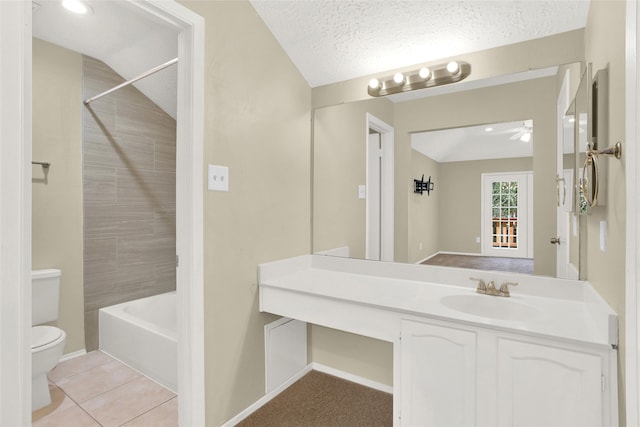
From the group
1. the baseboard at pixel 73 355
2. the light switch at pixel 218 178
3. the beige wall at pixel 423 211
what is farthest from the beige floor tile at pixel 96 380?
the beige wall at pixel 423 211

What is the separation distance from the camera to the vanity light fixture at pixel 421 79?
1837 mm

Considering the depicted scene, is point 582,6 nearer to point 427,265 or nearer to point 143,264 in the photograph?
point 427,265

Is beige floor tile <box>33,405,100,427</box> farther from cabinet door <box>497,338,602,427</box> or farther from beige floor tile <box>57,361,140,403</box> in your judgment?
cabinet door <box>497,338,602,427</box>

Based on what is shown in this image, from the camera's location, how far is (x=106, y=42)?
2.35m

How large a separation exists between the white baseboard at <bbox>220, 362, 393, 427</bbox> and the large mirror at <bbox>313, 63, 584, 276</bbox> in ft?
2.71

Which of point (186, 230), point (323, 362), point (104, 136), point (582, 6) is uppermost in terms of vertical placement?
point (582, 6)

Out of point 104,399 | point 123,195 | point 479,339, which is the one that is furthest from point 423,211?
point 123,195

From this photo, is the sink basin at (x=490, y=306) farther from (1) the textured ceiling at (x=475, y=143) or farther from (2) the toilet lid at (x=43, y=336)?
(2) the toilet lid at (x=43, y=336)

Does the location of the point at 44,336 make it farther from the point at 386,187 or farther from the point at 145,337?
the point at 386,187

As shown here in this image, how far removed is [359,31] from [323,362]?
217cm

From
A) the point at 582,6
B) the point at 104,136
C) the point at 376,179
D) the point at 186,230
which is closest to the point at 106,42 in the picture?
the point at 104,136

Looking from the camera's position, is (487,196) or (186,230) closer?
(186,230)

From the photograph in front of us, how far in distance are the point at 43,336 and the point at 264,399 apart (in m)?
1.41

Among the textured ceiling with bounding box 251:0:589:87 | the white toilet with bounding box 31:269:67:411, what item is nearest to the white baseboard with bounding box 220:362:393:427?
the white toilet with bounding box 31:269:67:411
